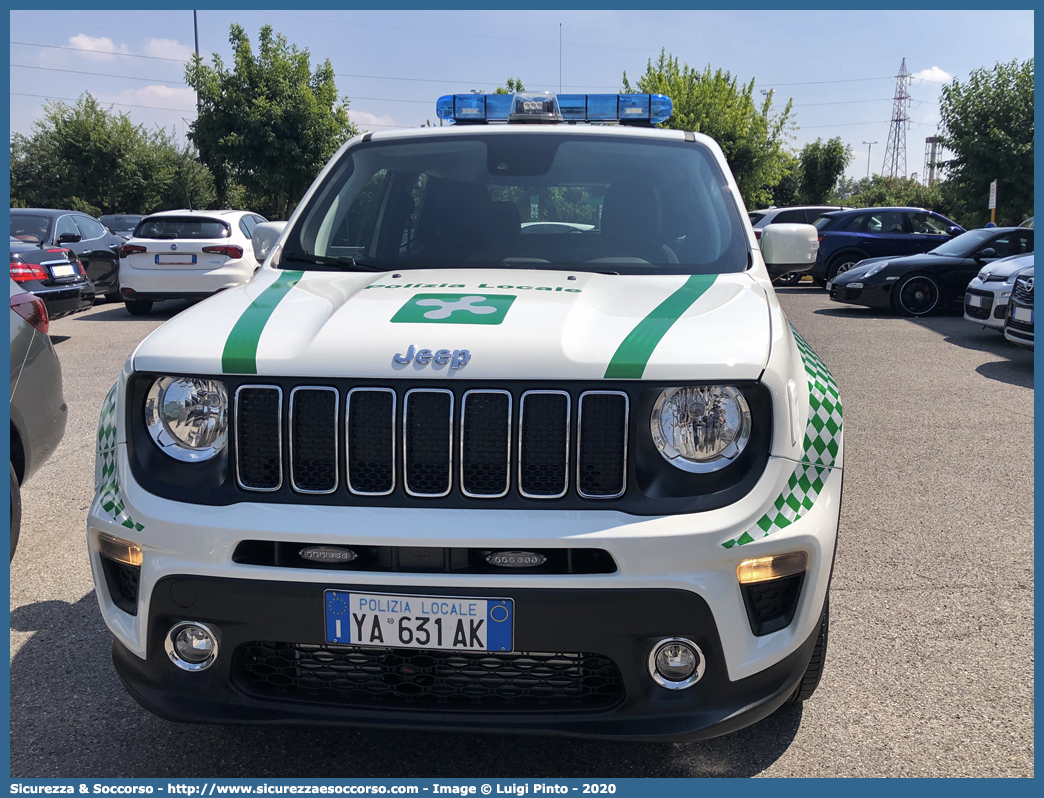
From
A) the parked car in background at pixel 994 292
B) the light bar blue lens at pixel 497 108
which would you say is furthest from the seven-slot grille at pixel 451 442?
the parked car in background at pixel 994 292

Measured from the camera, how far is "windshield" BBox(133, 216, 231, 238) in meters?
13.3

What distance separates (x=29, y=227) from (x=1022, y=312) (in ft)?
40.8

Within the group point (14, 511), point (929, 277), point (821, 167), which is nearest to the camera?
point (14, 511)

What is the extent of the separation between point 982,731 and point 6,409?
3797 millimetres

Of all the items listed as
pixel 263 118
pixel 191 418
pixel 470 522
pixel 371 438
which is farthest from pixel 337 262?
pixel 263 118

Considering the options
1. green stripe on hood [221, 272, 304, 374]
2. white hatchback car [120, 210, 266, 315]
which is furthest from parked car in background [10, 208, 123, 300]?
green stripe on hood [221, 272, 304, 374]

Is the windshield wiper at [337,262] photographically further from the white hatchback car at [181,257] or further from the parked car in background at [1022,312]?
the white hatchback car at [181,257]

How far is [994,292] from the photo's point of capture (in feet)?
34.6

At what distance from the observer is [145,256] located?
1313 centimetres

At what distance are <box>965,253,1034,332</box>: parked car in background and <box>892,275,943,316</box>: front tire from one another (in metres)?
2.67

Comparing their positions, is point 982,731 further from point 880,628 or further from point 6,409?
point 6,409

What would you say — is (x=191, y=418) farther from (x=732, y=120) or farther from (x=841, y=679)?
(x=732, y=120)

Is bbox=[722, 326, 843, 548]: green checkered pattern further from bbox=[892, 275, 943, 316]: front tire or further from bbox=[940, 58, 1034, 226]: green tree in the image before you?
bbox=[940, 58, 1034, 226]: green tree
